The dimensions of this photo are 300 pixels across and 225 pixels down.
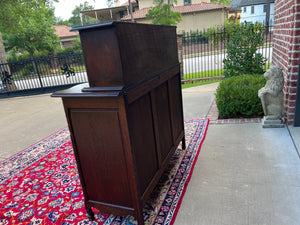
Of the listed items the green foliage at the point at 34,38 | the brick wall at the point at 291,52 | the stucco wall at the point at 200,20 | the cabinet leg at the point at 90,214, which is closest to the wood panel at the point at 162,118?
the cabinet leg at the point at 90,214

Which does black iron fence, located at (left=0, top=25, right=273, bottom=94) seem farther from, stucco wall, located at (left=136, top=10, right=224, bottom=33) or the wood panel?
stucco wall, located at (left=136, top=10, right=224, bottom=33)

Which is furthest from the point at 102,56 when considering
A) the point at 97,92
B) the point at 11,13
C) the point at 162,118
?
the point at 11,13

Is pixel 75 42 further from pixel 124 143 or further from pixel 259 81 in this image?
pixel 124 143

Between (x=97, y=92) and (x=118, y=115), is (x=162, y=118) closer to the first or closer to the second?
(x=118, y=115)

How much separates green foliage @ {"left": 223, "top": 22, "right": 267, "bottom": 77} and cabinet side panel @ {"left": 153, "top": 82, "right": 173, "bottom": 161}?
3.94 meters

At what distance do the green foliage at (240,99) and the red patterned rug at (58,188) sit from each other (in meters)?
0.69

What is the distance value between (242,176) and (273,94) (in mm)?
1661

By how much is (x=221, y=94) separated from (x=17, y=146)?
420 cm

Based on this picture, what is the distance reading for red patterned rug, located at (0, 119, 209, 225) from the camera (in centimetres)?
233

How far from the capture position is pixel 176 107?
3.17 m

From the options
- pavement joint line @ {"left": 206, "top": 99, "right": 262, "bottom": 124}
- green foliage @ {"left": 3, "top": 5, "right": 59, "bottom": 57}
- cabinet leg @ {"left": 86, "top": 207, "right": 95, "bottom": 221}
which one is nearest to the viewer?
cabinet leg @ {"left": 86, "top": 207, "right": 95, "bottom": 221}

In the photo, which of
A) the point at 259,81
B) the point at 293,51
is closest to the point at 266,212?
the point at 293,51

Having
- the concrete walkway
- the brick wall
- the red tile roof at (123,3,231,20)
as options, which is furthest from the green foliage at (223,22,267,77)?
the red tile roof at (123,3,231,20)

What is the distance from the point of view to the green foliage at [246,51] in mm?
5832
